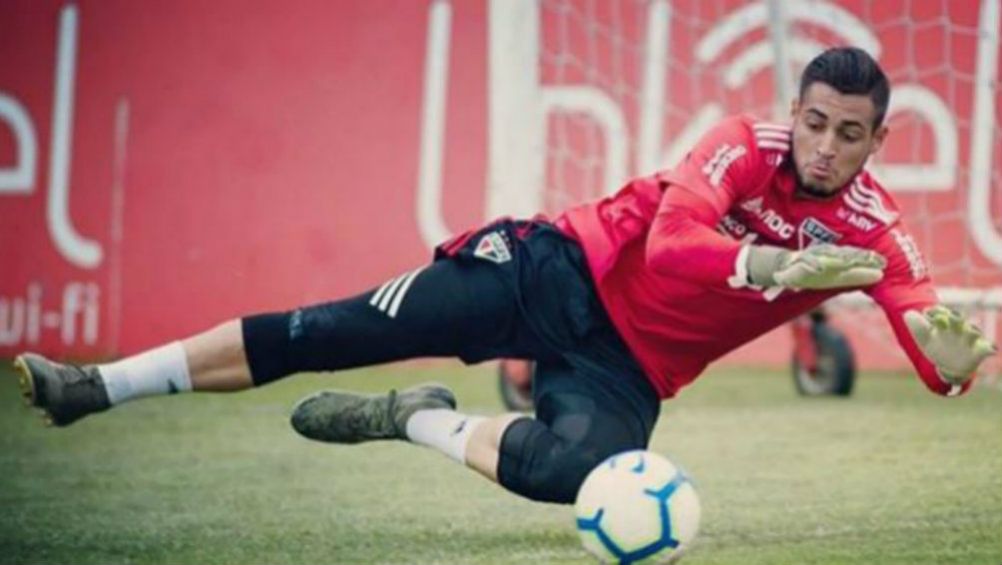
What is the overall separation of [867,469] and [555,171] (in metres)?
3.66

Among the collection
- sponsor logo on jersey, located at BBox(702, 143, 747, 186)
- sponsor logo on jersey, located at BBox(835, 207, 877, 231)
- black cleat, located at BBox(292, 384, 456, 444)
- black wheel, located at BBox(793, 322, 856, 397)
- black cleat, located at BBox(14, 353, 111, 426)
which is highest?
sponsor logo on jersey, located at BBox(702, 143, 747, 186)

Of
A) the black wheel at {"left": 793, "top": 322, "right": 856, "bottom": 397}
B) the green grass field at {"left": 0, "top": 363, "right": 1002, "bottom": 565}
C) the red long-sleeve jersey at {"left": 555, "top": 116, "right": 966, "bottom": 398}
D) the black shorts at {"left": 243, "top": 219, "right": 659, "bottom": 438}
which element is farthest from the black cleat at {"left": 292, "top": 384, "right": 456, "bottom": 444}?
the black wheel at {"left": 793, "top": 322, "right": 856, "bottom": 397}

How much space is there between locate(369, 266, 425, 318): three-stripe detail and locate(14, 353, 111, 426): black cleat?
724 millimetres

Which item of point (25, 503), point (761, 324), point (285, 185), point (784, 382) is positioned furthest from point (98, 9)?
point (761, 324)

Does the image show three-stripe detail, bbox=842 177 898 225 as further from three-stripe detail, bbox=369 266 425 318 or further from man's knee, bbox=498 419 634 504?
three-stripe detail, bbox=369 266 425 318

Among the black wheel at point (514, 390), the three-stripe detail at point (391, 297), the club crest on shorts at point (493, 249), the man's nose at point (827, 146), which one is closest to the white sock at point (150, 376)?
the three-stripe detail at point (391, 297)

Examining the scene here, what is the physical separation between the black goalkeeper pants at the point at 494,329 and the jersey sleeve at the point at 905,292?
26.3 inches

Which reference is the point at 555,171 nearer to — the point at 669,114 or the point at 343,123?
the point at 669,114

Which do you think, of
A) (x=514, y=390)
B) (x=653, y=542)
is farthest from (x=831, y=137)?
(x=514, y=390)

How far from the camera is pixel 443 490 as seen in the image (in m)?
6.71

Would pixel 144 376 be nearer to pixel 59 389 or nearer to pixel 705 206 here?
pixel 59 389

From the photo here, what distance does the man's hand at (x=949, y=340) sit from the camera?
4.88 meters

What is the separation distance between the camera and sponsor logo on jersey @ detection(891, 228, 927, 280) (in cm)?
527

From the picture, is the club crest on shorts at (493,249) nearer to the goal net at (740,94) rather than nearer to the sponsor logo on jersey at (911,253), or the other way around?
the sponsor logo on jersey at (911,253)
